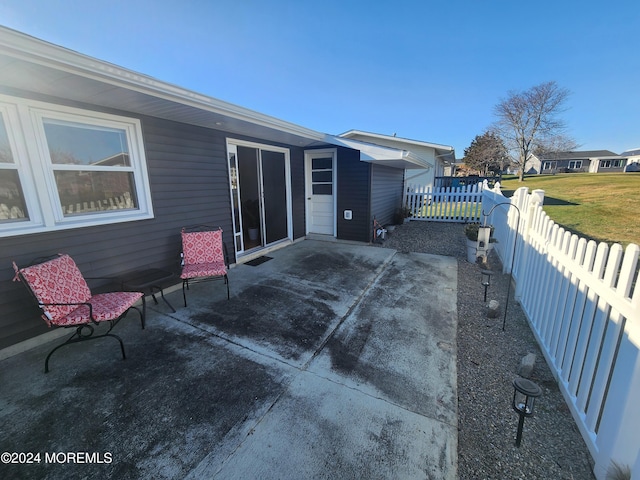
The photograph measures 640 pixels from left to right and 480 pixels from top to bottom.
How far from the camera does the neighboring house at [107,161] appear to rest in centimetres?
246

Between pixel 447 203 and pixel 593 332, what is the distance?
898 centimetres

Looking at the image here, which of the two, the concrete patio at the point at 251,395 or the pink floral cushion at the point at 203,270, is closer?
the concrete patio at the point at 251,395

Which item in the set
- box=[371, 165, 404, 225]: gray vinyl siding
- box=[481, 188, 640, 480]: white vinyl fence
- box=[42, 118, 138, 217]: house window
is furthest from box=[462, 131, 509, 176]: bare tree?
box=[42, 118, 138, 217]: house window

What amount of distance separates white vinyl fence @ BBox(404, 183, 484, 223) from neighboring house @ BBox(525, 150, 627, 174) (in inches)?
1763

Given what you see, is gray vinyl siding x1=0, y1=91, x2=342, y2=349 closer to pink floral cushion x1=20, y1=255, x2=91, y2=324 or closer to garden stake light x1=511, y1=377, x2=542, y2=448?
pink floral cushion x1=20, y1=255, x2=91, y2=324

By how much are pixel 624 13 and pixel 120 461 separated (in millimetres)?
10882

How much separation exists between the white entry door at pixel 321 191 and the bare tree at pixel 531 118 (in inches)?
1103

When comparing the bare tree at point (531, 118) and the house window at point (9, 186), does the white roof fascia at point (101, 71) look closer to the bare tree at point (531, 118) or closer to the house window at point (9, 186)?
the house window at point (9, 186)

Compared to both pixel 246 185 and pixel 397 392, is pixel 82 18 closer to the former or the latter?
pixel 246 185

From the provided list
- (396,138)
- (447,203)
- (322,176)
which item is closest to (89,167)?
(322,176)

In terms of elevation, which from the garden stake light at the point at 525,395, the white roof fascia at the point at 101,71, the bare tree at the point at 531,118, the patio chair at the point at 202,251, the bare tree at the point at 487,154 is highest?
the bare tree at the point at 531,118

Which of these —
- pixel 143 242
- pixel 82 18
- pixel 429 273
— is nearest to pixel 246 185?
pixel 143 242

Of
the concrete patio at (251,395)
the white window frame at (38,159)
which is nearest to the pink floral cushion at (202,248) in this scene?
the concrete patio at (251,395)

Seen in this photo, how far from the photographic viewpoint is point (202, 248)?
3.96 metres
